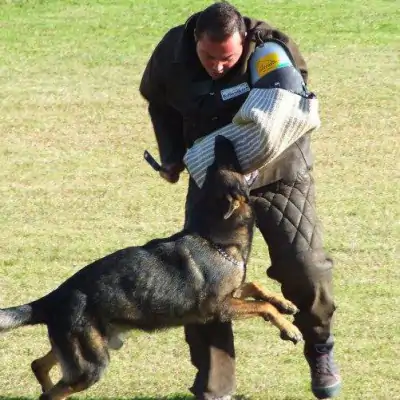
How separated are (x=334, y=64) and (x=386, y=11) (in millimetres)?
2425

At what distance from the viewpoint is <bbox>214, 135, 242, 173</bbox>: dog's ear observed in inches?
209

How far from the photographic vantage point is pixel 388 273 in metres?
7.39

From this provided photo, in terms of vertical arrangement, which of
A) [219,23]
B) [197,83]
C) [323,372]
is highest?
[219,23]

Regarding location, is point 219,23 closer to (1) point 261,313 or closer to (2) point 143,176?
(1) point 261,313

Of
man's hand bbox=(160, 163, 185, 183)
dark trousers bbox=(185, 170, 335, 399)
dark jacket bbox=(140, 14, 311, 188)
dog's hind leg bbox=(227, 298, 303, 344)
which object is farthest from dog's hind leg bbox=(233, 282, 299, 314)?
man's hand bbox=(160, 163, 185, 183)

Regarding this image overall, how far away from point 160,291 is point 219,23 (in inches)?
50.1

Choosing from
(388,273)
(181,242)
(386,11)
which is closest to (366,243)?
(388,273)

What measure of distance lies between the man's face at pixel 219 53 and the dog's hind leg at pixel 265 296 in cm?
111

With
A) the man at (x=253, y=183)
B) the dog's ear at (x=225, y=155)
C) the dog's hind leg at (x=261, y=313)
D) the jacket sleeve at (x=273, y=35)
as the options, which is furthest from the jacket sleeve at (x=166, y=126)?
the dog's hind leg at (x=261, y=313)

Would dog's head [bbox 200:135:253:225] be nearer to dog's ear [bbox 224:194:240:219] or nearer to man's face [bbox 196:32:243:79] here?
→ dog's ear [bbox 224:194:240:219]

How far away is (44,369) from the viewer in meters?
5.60

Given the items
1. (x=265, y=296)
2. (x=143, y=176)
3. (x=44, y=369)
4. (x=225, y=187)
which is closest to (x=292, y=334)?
(x=265, y=296)

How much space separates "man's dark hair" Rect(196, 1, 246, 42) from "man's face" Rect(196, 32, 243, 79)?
23mm

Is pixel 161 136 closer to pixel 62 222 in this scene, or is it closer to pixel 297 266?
pixel 297 266
